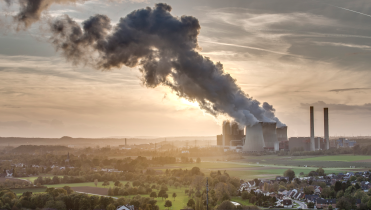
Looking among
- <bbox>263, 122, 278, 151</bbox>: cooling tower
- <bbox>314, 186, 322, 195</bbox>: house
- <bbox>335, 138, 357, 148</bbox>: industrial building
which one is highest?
<bbox>263, 122, 278, 151</bbox>: cooling tower

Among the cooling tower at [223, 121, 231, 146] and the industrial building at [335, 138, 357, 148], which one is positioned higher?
the cooling tower at [223, 121, 231, 146]

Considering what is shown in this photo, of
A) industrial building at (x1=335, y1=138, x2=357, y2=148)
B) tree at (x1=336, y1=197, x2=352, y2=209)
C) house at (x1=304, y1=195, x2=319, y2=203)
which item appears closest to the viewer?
tree at (x1=336, y1=197, x2=352, y2=209)

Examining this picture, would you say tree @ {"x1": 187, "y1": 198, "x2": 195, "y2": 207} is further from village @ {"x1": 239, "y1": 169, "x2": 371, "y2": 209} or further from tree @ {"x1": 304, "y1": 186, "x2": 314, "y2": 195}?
tree @ {"x1": 304, "y1": 186, "x2": 314, "y2": 195}

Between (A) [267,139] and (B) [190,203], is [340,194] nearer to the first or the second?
(B) [190,203]

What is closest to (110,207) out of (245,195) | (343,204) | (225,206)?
(225,206)

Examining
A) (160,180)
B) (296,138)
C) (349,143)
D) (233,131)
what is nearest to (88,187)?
(160,180)

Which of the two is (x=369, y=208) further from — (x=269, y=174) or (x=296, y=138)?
(x=296, y=138)

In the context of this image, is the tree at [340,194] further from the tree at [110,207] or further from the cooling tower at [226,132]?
the cooling tower at [226,132]

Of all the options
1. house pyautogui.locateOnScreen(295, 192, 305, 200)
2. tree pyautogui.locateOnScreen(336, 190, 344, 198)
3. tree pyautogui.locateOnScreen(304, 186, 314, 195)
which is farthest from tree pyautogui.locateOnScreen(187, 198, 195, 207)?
tree pyautogui.locateOnScreen(336, 190, 344, 198)
